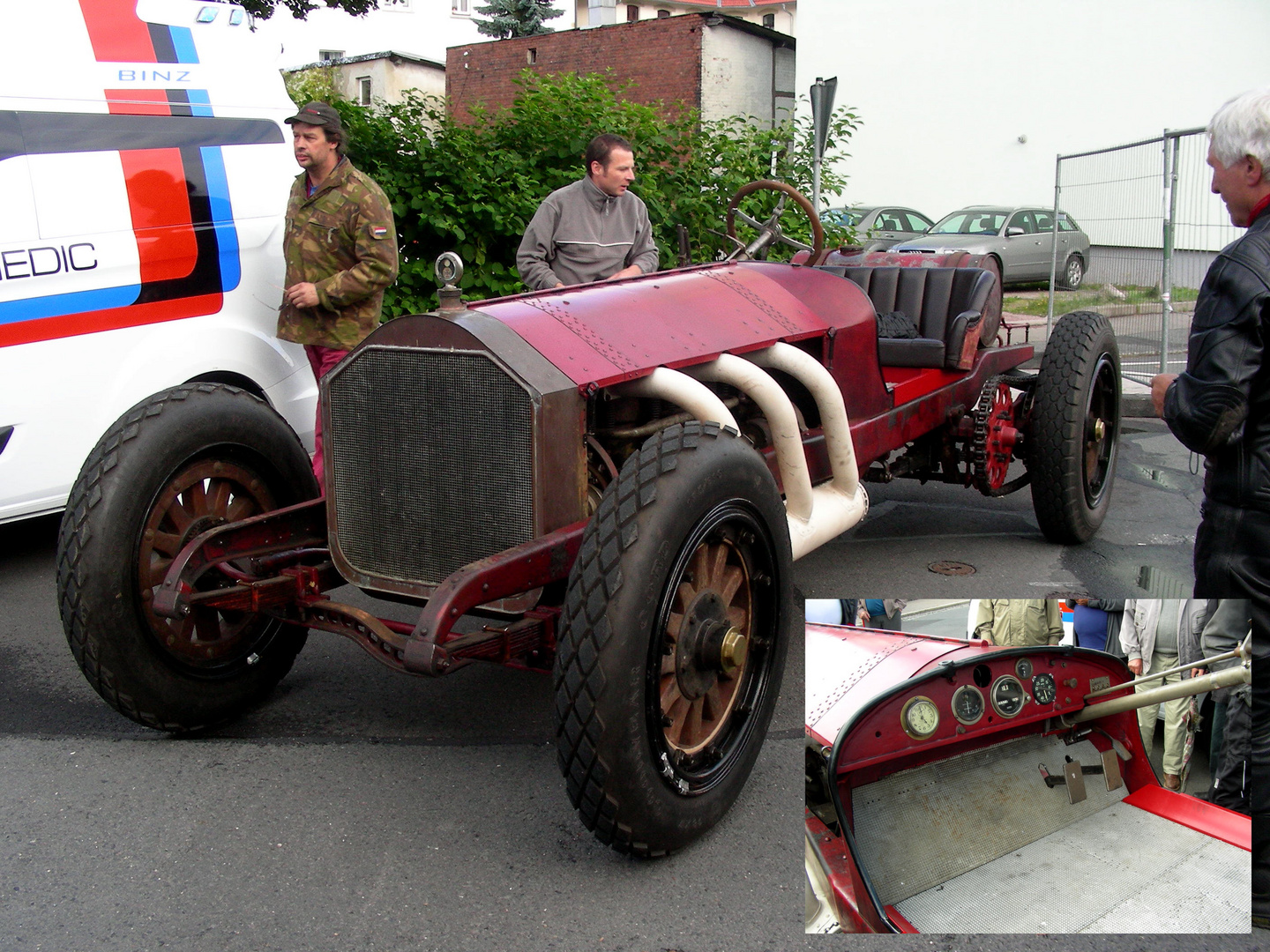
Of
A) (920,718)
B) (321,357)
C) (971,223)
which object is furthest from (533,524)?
(971,223)

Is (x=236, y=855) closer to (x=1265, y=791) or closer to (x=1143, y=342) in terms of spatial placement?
(x=1265, y=791)

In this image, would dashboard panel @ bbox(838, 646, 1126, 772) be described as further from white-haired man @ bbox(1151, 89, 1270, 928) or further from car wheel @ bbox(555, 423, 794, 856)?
car wheel @ bbox(555, 423, 794, 856)

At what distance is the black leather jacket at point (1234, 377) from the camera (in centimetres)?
245

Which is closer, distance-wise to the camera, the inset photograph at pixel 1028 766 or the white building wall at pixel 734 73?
the inset photograph at pixel 1028 766

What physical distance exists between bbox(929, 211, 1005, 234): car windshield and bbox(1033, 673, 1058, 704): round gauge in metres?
17.6

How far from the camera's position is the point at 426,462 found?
3314 mm

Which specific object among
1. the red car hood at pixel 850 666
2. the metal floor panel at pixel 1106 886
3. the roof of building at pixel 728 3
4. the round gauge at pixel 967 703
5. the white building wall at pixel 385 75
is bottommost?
the metal floor panel at pixel 1106 886

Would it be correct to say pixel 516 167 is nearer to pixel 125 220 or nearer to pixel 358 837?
pixel 125 220

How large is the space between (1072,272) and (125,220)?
9.50m

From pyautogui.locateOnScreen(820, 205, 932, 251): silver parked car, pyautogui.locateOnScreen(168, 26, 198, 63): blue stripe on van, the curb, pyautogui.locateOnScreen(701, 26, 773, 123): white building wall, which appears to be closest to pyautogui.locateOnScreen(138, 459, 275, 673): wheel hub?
pyautogui.locateOnScreen(168, 26, 198, 63): blue stripe on van

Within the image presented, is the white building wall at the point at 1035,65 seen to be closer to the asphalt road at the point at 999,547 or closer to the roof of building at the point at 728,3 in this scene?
the asphalt road at the point at 999,547

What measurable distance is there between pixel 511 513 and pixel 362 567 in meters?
0.59

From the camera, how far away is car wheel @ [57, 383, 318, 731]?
327cm

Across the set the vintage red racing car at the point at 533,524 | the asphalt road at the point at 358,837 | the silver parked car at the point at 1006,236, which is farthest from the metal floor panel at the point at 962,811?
the silver parked car at the point at 1006,236
